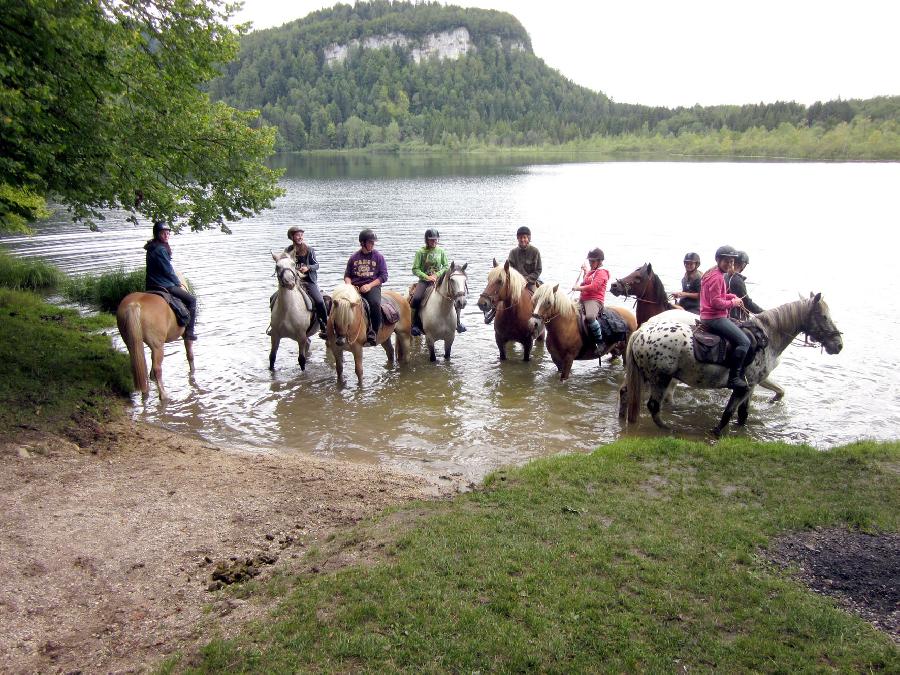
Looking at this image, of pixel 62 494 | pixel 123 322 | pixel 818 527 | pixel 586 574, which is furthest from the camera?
pixel 123 322

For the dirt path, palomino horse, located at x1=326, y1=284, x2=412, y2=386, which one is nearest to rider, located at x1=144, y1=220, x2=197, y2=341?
palomino horse, located at x1=326, y1=284, x2=412, y2=386

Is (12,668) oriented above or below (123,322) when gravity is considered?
below

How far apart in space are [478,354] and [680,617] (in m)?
10.7

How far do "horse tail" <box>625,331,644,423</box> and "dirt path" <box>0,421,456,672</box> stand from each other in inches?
163

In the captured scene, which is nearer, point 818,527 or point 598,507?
point 818,527

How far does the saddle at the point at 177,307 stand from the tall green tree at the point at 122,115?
1774mm

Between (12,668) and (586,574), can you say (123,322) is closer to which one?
(12,668)

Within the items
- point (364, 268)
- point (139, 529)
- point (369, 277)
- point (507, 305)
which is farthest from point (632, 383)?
point (139, 529)

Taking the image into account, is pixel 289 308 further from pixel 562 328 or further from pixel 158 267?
pixel 562 328

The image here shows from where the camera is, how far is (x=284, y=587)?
554cm

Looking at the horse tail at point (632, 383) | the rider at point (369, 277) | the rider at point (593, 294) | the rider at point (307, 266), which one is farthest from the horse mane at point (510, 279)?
the rider at point (307, 266)

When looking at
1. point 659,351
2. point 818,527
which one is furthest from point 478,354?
point 818,527

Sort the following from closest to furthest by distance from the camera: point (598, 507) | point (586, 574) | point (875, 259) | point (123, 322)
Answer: point (586, 574), point (598, 507), point (123, 322), point (875, 259)

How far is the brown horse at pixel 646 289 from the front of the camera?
13.2m
